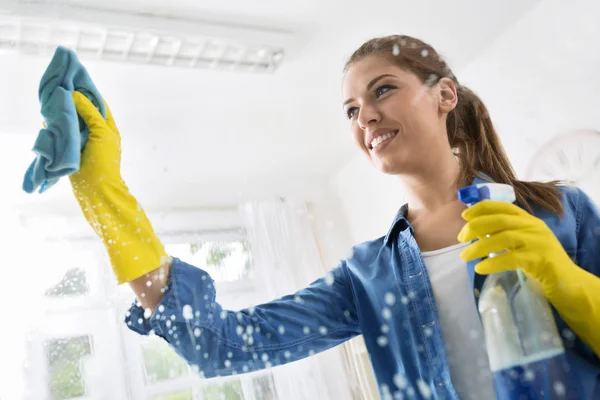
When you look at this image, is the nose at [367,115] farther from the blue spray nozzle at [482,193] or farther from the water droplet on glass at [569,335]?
the water droplet on glass at [569,335]

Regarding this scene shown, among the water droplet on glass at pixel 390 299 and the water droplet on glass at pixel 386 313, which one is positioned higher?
the water droplet on glass at pixel 390 299

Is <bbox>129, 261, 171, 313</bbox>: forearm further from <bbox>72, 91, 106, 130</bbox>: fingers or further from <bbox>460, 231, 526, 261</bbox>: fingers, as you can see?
<bbox>460, 231, 526, 261</bbox>: fingers

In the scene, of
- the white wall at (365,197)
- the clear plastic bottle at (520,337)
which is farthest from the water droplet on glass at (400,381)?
the white wall at (365,197)

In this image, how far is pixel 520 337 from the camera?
1.53 ft

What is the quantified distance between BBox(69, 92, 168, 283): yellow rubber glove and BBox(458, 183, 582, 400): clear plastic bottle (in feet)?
0.92

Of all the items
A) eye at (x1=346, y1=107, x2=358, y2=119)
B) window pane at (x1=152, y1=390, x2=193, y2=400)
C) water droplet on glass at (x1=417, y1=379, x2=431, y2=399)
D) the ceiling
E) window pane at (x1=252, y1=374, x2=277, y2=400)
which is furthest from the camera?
the ceiling

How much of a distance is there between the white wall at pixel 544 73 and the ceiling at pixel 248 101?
5 centimetres

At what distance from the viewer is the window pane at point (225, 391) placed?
831 mm

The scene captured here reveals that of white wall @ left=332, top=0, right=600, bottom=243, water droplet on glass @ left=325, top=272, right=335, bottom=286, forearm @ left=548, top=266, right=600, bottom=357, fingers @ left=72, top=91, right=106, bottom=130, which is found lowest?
forearm @ left=548, top=266, right=600, bottom=357

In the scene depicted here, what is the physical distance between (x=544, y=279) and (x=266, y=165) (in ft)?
2.98

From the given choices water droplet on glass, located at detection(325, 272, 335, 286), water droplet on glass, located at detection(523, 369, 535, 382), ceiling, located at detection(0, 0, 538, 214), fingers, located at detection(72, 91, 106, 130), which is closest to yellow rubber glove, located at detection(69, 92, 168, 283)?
fingers, located at detection(72, 91, 106, 130)

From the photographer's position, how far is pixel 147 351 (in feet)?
2.93

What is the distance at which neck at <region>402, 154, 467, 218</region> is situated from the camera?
651mm

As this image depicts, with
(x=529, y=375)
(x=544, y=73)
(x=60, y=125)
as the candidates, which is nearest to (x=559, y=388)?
(x=529, y=375)
